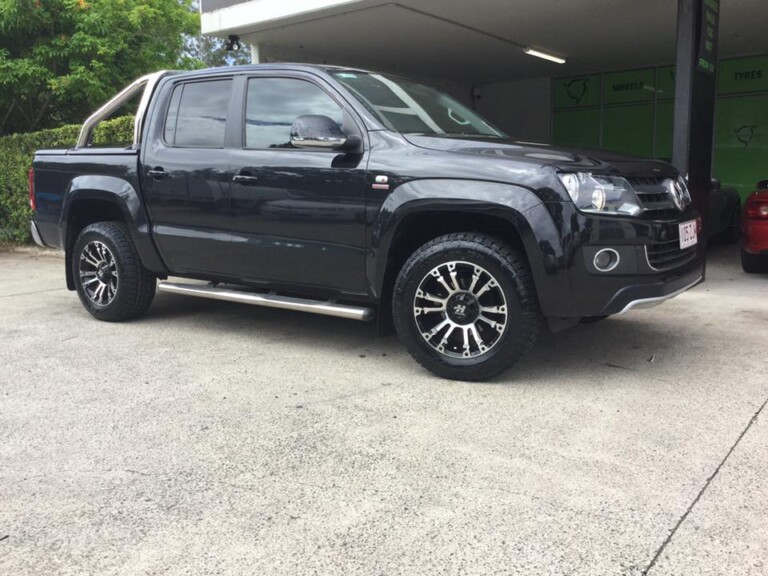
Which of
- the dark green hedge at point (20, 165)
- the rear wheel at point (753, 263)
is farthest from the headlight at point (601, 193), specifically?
the dark green hedge at point (20, 165)

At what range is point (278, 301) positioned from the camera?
470cm

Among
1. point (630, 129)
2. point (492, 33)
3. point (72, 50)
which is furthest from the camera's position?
point (630, 129)

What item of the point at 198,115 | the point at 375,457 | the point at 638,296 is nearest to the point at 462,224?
the point at 638,296

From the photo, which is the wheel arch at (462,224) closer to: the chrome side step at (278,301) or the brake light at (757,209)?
the chrome side step at (278,301)

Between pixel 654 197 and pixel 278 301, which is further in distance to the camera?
pixel 278 301

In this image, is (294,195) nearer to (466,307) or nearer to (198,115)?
(198,115)

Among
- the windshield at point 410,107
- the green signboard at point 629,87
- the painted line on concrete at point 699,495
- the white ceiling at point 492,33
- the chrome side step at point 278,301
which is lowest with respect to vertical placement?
the painted line on concrete at point 699,495

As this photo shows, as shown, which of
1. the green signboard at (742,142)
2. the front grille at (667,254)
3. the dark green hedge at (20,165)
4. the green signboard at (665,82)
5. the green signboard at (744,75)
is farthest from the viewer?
the green signboard at (665,82)

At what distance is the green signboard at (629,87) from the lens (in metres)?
13.9

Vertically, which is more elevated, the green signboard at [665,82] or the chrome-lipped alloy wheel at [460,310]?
the green signboard at [665,82]

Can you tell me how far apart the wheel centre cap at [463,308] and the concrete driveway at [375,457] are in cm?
41

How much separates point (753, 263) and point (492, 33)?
5.21 metres

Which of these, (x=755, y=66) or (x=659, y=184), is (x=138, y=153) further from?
(x=755, y=66)

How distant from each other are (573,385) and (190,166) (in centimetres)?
311
